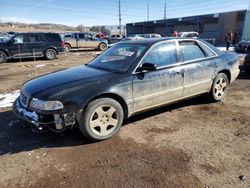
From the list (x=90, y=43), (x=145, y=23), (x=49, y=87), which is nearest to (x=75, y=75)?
(x=49, y=87)

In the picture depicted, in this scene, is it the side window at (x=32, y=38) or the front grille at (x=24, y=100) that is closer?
the front grille at (x=24, y=100)

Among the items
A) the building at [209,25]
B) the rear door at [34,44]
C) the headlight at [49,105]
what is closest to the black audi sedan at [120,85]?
the headlight at [49,105]

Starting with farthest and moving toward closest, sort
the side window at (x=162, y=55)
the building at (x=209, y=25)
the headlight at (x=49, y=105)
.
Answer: the building at (x=209, y=25), the side window at (x=162, y=55), the headlight at (x=49, y=105)

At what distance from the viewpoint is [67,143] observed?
3.94 meters

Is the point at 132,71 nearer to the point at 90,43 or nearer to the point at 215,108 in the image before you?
the point at 215,108

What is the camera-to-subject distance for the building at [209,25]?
33838mm

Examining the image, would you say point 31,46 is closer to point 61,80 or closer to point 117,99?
point 61,80

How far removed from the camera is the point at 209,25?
143 ft

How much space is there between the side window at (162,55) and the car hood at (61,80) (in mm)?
868

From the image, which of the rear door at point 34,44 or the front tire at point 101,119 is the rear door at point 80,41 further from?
the front tire at point 101,119

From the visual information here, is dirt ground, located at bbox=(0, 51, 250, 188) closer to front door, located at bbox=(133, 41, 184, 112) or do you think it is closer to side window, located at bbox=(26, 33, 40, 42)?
front door, located at bbox=(133, 41, 184, 112)

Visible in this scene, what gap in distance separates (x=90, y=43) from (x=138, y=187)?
21.9 meters

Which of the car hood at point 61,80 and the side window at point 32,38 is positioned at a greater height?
the side window at point 32,38

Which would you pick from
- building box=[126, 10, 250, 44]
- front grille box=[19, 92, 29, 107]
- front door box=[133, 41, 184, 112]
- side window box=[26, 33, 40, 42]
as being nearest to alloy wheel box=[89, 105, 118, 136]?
front door box=[133, 41, 184, 112]
